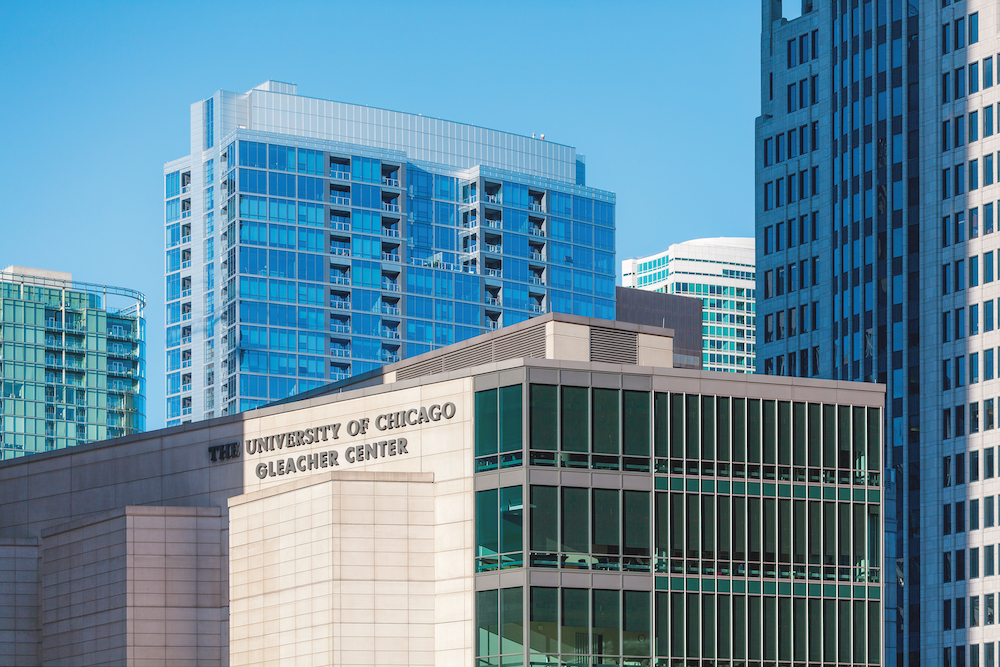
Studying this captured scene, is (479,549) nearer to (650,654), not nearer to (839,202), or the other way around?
(650,654)

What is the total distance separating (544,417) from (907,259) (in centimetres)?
8289

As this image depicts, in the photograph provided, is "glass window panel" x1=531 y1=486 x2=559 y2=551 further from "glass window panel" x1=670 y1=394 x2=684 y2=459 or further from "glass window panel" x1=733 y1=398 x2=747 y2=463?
"glass window panel" x1=733 y1=398 x2=747 y2=463

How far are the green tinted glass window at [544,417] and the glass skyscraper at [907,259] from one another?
2881 inches

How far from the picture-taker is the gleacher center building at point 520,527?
2672 inches

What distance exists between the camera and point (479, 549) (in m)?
68.2

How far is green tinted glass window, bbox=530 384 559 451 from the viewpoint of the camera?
223 ft

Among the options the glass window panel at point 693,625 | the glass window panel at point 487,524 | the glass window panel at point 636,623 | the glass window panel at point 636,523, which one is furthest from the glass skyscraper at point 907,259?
the glass window panel at point 487,524

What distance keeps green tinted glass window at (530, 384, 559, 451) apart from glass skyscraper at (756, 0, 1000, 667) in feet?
240

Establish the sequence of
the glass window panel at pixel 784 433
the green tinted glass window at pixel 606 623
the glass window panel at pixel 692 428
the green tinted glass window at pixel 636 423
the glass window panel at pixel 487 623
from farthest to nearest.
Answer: the glass window panel at pixel 784 433 → the glass window panel at pixel 692 428 → the green tinted glass window at pixel 636 423 → the green tinted glass window at pixel 606 623 → the glass window panel at pixel 487 623

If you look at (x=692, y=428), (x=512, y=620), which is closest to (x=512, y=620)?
(x=512, y=620)

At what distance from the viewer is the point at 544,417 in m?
68.2

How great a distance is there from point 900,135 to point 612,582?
88.3 meters

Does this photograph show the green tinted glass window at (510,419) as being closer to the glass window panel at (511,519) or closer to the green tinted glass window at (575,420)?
the glass window panel at (511,519)

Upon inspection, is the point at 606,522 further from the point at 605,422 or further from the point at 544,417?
the point at 544,417
